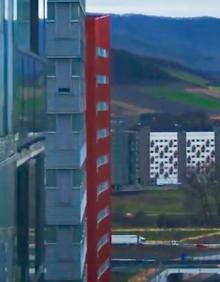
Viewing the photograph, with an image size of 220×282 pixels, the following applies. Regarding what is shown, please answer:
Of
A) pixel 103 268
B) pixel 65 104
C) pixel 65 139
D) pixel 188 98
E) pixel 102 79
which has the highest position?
pixel 102 79

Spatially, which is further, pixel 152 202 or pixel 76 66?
pixel 152 202

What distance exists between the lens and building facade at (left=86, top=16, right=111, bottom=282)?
10.3 metres

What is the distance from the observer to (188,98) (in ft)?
157

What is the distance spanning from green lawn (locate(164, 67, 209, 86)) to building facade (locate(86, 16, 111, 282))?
124 ft

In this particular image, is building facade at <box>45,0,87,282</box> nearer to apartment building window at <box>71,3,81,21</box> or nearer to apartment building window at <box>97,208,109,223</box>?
apartment building window at <box>71,3,81,21</box>

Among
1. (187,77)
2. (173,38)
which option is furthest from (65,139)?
(173,38)

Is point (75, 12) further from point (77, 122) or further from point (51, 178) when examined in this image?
point (51, 178)

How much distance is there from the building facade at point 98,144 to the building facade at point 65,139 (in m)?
2.05

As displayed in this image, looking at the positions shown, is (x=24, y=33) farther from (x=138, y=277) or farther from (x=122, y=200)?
(x=122, y=200)

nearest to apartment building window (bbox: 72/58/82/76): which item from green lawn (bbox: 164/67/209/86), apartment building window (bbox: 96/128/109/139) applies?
apartment building window (bbox: 96/128/109/139)

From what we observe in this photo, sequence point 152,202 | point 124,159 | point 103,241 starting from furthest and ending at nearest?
1. point 124,159
2. point 152,202
3. point 103,241

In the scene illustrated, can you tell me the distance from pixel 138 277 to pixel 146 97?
109ft

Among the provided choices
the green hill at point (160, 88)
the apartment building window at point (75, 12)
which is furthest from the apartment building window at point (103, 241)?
the green hill at point (160, 88)

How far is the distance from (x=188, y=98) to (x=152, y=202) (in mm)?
18730
